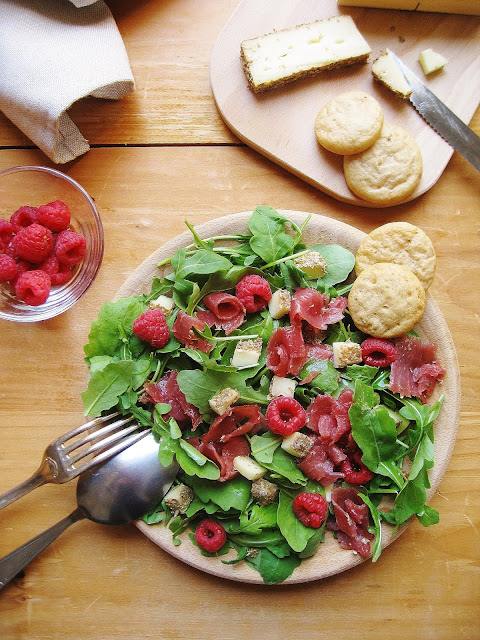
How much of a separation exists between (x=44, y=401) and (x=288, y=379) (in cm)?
83

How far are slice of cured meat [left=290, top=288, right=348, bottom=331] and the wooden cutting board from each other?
40 cm

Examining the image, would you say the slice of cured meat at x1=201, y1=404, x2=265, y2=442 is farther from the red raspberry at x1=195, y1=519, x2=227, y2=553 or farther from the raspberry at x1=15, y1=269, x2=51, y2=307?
the raspberry at x1=15, y1=269, x2=51, y2=307

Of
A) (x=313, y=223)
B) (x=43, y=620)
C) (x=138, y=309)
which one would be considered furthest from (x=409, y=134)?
(x=43, y=620)

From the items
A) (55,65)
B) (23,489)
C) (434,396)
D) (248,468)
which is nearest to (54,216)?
(55,65)

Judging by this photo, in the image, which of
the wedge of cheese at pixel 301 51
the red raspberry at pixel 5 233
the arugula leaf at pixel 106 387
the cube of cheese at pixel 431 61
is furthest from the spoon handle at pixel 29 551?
the cube of cheese at pixel 431 61

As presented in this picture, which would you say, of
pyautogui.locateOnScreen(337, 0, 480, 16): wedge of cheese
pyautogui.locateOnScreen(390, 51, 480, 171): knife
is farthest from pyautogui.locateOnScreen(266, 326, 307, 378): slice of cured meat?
pyautogui.locateOnScreen(337, 0, 480, 16): wedge of cheese

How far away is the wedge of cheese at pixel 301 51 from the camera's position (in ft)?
6.12

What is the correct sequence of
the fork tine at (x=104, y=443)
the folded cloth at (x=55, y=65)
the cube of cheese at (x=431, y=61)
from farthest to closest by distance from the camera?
the cube of cheese at (x=431, y=61) < the folded cloth at (x=55, y=65) < the fork tine at (x=104, y=443)

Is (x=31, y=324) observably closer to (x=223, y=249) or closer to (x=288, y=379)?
(x=223, y=249)

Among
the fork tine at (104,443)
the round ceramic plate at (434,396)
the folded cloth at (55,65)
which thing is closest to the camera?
the fork tine at (104,443)

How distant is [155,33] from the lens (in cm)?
197

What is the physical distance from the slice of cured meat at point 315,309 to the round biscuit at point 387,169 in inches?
15.6

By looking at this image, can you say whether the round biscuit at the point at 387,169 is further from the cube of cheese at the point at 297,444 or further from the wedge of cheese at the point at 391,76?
the cube of cheese at the point at 297,444

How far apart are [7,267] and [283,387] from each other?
91cm
